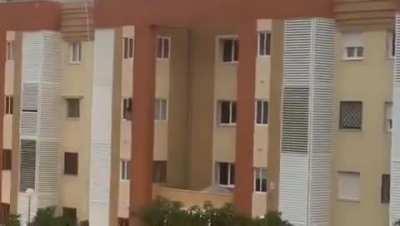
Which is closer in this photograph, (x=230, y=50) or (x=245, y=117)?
(x=245, y=117)

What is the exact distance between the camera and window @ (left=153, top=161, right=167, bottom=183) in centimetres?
3331

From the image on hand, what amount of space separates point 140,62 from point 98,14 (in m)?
2.90

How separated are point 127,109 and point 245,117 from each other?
5.25 metres

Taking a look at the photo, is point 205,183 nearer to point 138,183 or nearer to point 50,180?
point 138,183

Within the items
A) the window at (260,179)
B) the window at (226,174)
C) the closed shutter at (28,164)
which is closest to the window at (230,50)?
the window at (226,174)

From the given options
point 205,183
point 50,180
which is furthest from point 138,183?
point 50,180

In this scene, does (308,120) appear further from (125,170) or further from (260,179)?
(125,170)

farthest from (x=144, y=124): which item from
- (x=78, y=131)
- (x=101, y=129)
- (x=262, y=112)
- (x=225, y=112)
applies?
(x=262, y=112)

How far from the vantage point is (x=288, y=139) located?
2902 cm

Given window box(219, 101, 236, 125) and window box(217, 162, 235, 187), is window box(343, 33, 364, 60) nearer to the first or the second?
window box(219, 101, 236, 125)

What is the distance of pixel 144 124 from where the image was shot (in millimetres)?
32500

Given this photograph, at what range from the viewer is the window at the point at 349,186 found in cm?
2833

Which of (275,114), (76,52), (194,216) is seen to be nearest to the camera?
(275,114)

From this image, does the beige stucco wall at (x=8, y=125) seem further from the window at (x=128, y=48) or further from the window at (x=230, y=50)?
the window at (x=230, y=50)
